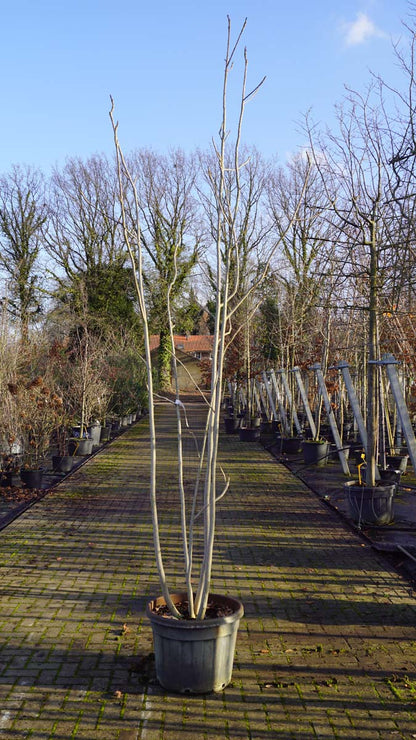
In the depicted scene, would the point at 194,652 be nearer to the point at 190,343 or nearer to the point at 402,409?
the point at 402,409

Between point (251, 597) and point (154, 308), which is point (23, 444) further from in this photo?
point (154, 308)

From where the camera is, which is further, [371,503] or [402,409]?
[371,503]

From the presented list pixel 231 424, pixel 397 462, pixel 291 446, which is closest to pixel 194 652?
pixel 397 462

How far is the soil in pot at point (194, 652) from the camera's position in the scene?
3785 millimetres

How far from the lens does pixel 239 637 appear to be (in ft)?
15.8

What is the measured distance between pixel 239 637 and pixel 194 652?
1.12 m

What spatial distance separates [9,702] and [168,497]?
677 cm

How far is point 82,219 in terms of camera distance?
36.0m

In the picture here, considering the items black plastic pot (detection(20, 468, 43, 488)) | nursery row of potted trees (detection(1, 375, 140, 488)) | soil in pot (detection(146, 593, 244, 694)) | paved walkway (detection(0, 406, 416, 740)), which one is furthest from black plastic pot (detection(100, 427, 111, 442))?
soil in pot (detection(146, 593, 244, 694))

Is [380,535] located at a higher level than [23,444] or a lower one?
lower

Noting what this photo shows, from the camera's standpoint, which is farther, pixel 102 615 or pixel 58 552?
pixel 58 552

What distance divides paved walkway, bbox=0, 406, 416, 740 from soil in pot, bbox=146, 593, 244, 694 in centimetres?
8

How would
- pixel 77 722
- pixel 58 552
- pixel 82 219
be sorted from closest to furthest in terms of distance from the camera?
1. pixel 77 722
2. pixel 58 552
3. pixel 82 219

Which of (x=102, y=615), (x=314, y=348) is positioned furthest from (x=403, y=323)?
(x=102, y=615)
